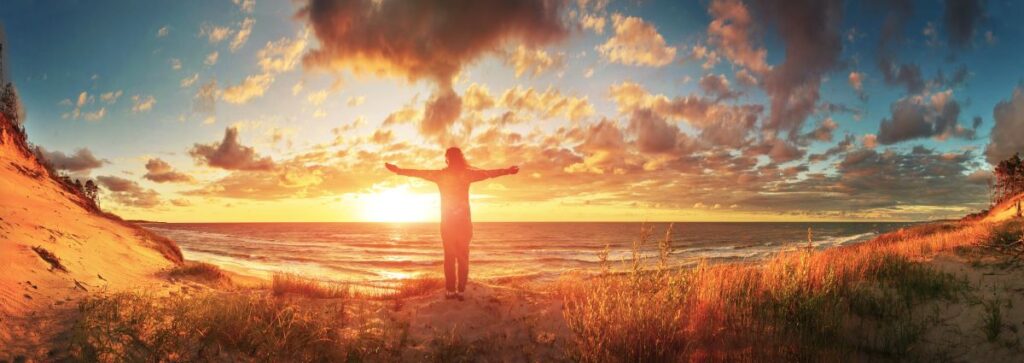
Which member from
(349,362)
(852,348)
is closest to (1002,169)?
(852,348)

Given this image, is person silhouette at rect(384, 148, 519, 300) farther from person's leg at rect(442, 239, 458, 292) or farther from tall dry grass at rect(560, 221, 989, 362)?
tall dry grass at rect(560, 221, 989, 362)

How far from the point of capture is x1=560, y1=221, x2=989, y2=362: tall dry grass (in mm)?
5207

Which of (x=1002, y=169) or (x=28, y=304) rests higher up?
(x=1002, y=169)

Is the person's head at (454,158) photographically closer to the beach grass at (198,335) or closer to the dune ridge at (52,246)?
the beach grass at (198,335)

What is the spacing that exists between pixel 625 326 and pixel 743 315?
219 centimetres

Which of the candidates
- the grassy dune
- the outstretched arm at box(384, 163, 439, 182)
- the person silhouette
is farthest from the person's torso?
the grassy dune

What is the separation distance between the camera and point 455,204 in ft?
26.9

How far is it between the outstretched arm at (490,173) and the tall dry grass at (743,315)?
7.89 ft

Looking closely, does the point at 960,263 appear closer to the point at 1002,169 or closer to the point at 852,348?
the point at 852,348

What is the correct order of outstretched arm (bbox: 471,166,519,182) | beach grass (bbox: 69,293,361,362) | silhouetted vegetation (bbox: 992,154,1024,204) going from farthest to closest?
silhouetted vegetation (bbox: 992,154,1024,204) → outstretched arm (bbox: 471,166,519,182) → beach grass (bbox: 69,293,361,362)

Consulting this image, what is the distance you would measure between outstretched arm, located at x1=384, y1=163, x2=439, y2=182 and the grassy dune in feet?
7.45

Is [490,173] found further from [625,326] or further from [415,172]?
[625,326]

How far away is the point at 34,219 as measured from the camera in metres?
11.7

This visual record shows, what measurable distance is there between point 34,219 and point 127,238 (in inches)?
186
